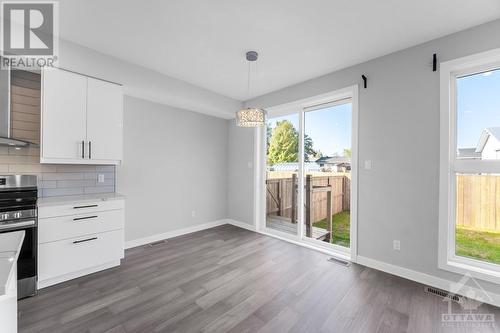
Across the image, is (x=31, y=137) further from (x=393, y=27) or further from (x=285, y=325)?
(x=393, y=27)

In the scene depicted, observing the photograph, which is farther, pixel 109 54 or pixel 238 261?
pixel 238 261

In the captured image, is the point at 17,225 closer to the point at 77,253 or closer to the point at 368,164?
the point at 77,253

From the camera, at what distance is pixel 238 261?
2998 mm

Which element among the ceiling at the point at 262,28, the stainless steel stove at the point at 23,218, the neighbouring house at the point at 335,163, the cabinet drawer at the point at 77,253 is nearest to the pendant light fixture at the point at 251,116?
the ceiling at the point at 262,28

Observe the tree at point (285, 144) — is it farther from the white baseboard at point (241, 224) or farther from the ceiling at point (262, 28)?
the white baseboard at point (241, 224)

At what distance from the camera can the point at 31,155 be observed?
8.37 ft

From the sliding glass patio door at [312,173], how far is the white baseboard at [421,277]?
31cm

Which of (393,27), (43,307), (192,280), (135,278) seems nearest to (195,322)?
(192,280)

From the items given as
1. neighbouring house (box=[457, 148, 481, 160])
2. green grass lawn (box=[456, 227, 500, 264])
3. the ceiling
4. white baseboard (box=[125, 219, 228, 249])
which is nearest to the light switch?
neighbouring house (box=[457, 148, 481, 160])

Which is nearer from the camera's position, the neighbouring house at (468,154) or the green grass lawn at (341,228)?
the neighbouring house at (468,154)

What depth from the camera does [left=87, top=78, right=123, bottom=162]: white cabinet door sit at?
2.68m

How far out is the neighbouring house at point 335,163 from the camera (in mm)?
3279

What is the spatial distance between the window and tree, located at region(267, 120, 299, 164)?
81.7 inches

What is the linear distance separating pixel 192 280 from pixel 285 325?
1.18 metres
